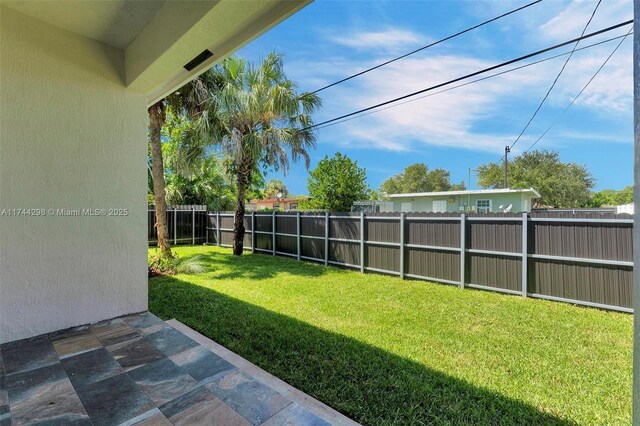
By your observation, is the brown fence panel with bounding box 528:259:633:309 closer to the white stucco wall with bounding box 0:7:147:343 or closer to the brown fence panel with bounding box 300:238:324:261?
the brown fence panel with bounding box 300:238:324:261

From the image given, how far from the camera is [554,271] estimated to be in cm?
460

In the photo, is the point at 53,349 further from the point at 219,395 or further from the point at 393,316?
the point at 393,316

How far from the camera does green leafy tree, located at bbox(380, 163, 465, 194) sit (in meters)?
39.6

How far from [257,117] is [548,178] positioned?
27.8 meters

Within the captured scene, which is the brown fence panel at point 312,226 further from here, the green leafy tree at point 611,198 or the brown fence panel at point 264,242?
the green leafy tree at point 611,198

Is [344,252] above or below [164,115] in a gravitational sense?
below

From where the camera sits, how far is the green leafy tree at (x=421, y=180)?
39.6 m

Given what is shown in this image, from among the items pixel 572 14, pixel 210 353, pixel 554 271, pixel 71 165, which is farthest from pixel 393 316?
pixel 572 14

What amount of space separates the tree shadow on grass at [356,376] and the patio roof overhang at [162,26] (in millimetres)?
2688

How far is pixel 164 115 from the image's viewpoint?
7.12 metres

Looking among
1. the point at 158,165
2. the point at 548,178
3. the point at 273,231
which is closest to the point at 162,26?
the point at 158,165

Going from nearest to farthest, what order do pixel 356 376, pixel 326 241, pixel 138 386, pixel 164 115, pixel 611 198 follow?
pixel 138 386 → pixel 356 376 → pixel 164 115 → pixel 326 241 → pixel 611 198

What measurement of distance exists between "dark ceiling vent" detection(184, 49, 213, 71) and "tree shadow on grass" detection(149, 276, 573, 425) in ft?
8.97

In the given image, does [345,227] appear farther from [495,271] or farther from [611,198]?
[611,198]
